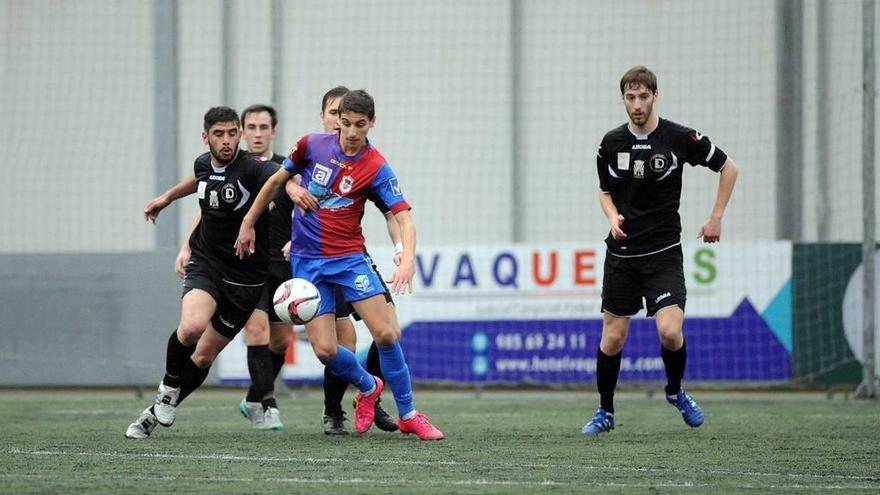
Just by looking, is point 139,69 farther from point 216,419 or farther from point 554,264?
point 216,419

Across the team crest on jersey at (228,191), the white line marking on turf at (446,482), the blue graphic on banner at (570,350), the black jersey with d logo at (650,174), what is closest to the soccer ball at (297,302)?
the team crest on jersey at (228,191)

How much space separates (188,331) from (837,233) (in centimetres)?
860

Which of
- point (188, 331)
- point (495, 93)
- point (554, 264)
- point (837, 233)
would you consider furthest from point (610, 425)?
point (495, 93)

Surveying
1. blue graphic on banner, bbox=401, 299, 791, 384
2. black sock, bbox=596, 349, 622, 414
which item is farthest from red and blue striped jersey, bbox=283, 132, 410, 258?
blue graphic on banner, bbox=401, 299, 791, 384

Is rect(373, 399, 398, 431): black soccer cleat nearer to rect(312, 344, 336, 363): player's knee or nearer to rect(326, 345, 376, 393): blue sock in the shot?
rect(326, 345, 376, 393): blue sock

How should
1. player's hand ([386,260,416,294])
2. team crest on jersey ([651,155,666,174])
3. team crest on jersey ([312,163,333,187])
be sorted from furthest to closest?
team crest on jersey ([651,155,666,174]) < team crest on jersey ([312,163,333,187]) < player's hand ([386,260,416,294])

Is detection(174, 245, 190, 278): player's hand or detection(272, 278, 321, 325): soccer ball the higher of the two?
detection(174, 245, 190, 278): player's hand

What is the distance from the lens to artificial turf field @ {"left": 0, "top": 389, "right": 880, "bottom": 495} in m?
5.89

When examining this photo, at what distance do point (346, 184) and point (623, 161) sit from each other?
1.71 metres

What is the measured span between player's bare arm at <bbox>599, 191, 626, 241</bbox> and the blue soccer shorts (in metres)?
1.38

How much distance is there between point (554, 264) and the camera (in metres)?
14.1

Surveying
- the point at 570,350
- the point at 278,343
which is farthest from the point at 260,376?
the point at 570,350

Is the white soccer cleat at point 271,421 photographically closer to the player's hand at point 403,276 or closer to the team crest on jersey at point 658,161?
the player's hand at point 403,276

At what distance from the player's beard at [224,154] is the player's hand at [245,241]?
1.56ft
